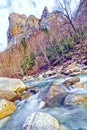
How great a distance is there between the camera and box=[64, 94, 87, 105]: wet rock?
11586 millimetres

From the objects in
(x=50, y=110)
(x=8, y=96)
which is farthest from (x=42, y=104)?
(x=8, y=96)

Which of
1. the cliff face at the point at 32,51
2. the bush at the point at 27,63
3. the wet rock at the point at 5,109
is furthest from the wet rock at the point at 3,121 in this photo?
the bush at the point at 27,63

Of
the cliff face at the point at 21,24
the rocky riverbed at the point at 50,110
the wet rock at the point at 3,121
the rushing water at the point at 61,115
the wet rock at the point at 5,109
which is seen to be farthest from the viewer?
the cliff face at the point at 21,24

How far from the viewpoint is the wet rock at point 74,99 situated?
11586mm

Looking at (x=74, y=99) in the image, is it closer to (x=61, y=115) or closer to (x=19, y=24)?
(x=61, y=115)

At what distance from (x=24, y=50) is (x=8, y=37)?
60296 millimetres

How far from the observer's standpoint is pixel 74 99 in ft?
38.5

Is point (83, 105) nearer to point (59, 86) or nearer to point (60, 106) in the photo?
point (60, 106)

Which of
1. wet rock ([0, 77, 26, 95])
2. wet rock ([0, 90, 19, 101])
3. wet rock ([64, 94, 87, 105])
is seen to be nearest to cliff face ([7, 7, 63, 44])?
wet rock ([0, 77, 26, 95])

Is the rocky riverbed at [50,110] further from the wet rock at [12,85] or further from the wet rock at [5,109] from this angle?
the wet rock at [12,85]

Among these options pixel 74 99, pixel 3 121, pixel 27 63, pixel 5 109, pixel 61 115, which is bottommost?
pixel 61 115

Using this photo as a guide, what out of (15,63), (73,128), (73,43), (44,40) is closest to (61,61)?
(73,43)

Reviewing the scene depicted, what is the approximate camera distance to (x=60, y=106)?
1191cm

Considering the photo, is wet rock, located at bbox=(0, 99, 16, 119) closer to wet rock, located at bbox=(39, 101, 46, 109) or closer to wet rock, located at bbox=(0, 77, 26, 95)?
wet rock, located at bbox=(39, 101, 46, 109)
